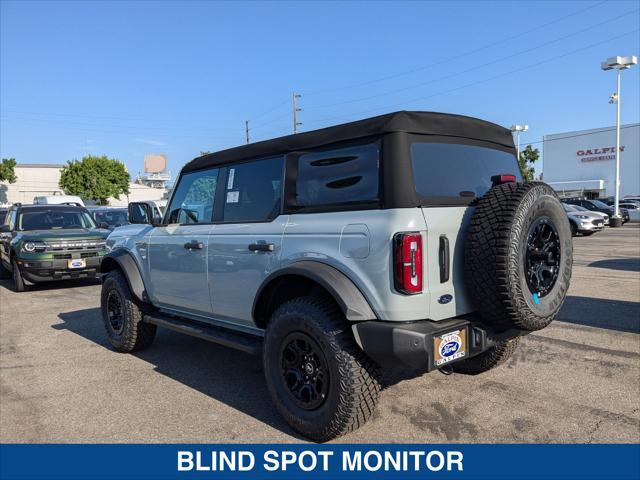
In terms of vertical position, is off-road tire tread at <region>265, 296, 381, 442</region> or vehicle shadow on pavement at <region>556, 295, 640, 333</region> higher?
off-road tire tread at <region>265, 296, 381, 442</region>

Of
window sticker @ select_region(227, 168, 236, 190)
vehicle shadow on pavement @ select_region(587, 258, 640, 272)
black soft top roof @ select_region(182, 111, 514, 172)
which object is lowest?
vehicle shadow on pavement @ select_region(587, 258, 640, 272)

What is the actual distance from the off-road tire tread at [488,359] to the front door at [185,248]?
92.3 inches

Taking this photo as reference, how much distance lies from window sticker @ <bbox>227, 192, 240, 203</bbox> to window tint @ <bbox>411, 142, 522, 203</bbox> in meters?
1.69

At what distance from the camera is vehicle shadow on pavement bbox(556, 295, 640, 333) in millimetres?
5891

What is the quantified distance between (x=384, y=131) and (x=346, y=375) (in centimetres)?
154

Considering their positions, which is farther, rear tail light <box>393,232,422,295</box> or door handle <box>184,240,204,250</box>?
door handle <box>184,240,204,250</box>

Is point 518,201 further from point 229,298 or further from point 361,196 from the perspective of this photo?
point 229,298

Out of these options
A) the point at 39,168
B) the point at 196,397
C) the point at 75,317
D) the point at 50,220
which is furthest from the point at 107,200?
the point at 196,397

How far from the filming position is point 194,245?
436 cm

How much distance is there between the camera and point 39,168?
82.2 metres

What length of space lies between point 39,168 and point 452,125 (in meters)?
92.9

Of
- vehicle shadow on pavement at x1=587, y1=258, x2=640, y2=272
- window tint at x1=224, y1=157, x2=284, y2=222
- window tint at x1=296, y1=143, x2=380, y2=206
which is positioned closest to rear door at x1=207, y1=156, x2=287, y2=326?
window tint at x1=224, y1=157, x2=284, y2=222

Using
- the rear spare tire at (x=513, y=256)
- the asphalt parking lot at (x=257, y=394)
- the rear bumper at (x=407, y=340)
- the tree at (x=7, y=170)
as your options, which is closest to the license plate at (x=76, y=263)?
the asphalt parking lot at (x=257, y=394)

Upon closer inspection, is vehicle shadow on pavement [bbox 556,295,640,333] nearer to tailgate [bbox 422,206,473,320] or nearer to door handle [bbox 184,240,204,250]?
tailgate [bbox 422,206,473,320]
